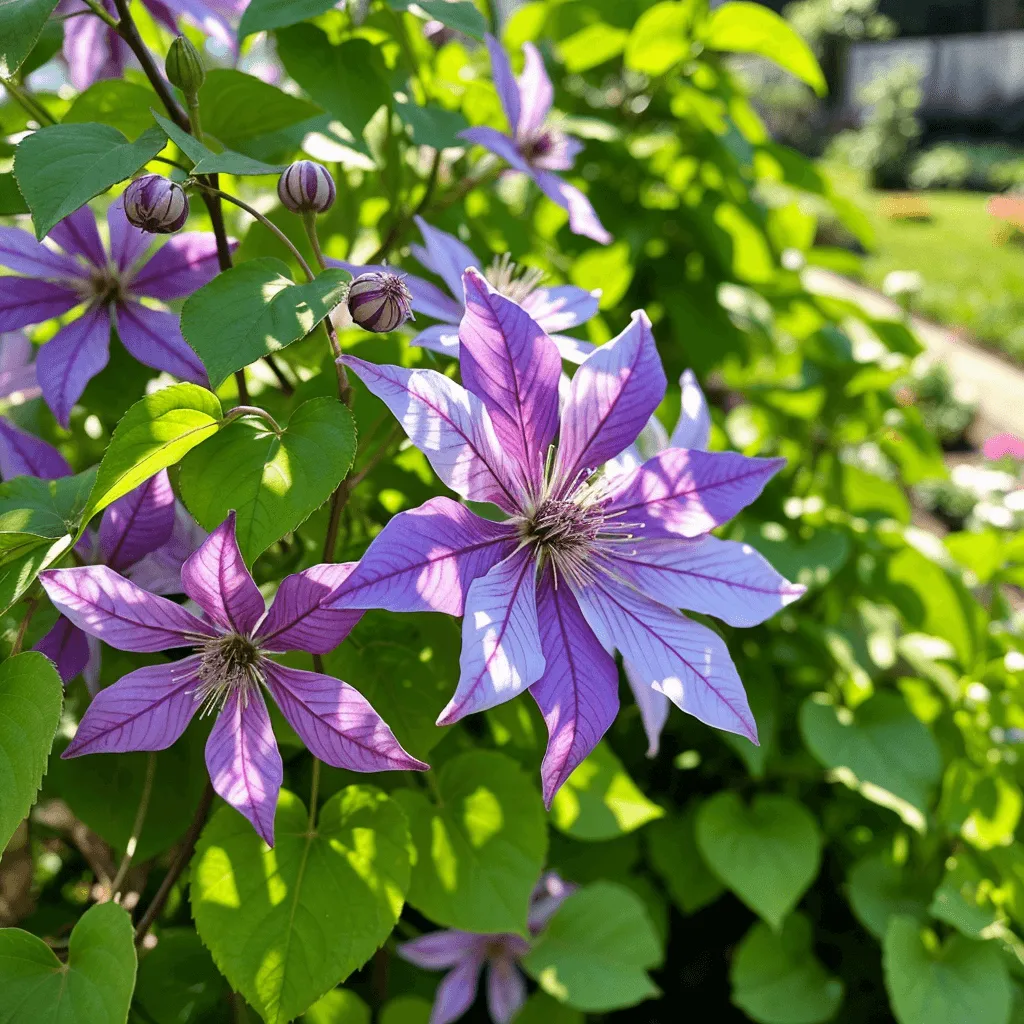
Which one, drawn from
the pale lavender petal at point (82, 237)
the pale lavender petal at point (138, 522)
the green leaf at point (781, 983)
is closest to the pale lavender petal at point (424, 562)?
the pale lavender petal at point (138, 522)

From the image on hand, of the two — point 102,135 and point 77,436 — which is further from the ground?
point 102,135

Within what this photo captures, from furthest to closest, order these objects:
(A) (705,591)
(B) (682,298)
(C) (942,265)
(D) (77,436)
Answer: (C) (942,265)
(B) (682,298)
(D) (77,436)
(A) (705,591)

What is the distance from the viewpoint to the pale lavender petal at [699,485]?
687 mm

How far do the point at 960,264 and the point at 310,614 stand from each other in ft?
23.8

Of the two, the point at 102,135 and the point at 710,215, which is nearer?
the point at 102,135

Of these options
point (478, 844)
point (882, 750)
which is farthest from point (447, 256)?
point (882, 750)

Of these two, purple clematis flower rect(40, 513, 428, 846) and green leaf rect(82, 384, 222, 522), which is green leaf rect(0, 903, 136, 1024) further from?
green leaf rect(82, 384, 222, 522)

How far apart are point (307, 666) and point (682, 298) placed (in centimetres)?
102

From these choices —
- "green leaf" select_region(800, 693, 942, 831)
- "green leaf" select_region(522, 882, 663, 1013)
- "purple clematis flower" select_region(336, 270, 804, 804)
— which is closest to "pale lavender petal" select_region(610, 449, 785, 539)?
"purple clematis flower" select_region(336, 270, 804, 804)

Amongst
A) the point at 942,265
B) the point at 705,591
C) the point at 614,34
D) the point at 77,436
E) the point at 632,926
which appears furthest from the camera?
the point at 942,265

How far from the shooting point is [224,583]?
0.59 meters

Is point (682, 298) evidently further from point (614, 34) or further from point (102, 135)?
point (102, 135)

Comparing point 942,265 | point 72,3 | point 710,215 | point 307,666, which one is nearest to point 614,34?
point 710,215

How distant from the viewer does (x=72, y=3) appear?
109 centimetres
